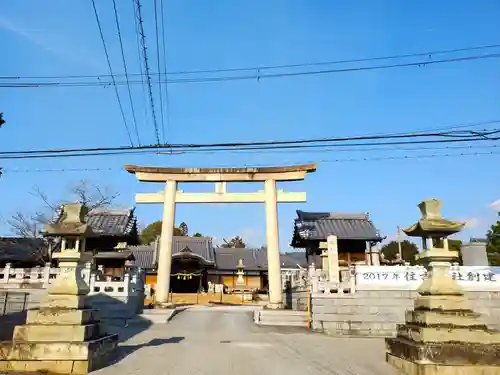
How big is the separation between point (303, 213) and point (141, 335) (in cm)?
1899

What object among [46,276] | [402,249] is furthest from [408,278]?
[402,249]

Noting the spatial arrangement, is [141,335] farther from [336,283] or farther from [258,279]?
[258,279]

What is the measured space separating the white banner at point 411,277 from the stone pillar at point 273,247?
5565mm

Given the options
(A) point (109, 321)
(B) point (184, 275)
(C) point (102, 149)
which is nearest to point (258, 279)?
(B) point (184, 275)

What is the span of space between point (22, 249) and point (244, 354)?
93.3ft

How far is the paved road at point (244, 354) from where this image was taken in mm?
7215

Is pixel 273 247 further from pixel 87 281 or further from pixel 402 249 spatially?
pixel 402 249

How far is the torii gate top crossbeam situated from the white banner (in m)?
7.63

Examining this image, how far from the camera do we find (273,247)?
2020 centimetres

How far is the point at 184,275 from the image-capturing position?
38.2 meters

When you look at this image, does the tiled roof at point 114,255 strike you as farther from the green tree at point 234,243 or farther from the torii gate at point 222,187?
the green tree at point 234,243

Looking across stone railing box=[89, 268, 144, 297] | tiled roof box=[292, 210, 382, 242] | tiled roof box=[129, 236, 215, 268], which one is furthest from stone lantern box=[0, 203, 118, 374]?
tiled roof box=[129, 236, 215, 268]

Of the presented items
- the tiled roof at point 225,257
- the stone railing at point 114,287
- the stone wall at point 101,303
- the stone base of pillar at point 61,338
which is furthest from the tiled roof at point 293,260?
the stone base of pillar at point 61,338

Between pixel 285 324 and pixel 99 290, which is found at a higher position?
pixel 99 290
